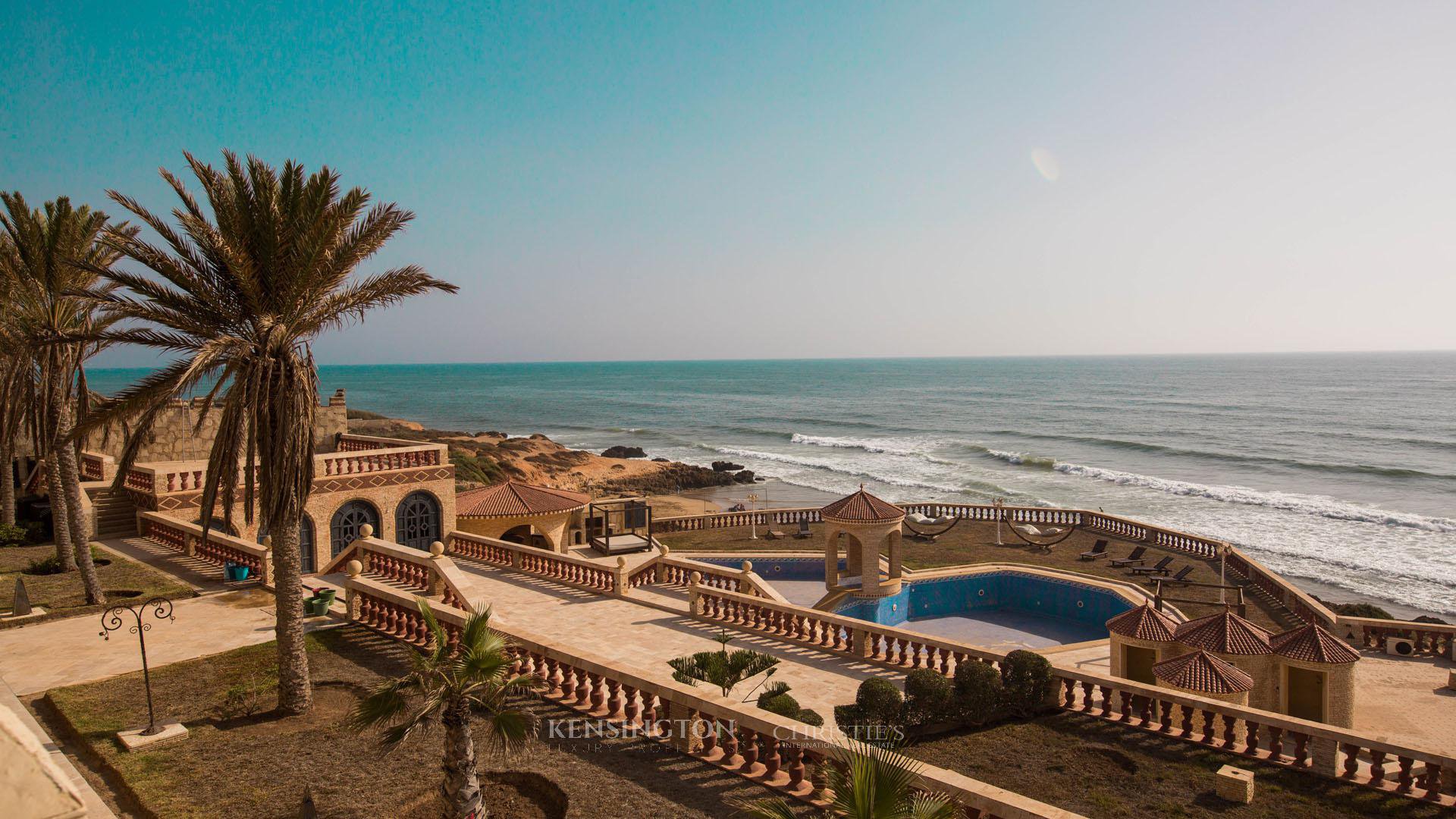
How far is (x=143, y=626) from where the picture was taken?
A: 1255cm

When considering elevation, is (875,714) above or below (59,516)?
below

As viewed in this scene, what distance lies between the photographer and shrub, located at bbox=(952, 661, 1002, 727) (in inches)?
423

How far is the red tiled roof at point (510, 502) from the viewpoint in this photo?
83.3 feet

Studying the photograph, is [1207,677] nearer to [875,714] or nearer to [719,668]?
[875,714]

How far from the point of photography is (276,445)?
986 cm

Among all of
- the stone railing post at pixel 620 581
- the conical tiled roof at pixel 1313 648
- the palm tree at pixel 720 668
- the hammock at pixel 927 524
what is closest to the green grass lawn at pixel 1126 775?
the palm tree at pixel 720 668

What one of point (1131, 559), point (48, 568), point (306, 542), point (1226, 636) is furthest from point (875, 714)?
point (1131, 559)

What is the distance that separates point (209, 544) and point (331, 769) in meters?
12.8

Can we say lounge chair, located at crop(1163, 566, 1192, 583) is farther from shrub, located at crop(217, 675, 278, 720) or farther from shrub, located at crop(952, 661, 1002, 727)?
shrub, located at crop(217, 675, 278, 720)

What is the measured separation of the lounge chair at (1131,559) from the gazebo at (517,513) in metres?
18.2

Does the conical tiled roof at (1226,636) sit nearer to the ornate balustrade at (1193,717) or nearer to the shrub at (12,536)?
the ornate balustrade at (1193,717)

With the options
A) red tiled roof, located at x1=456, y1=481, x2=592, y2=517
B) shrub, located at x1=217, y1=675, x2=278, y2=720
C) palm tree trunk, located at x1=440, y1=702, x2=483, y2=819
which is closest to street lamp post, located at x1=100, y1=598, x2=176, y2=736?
shrub, located at x1=217, y1=675, x2=278, y2=720

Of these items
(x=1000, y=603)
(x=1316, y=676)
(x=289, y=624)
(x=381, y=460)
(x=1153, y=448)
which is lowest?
(x=1153, y=448)

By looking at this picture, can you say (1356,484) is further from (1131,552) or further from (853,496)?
(853,496)
